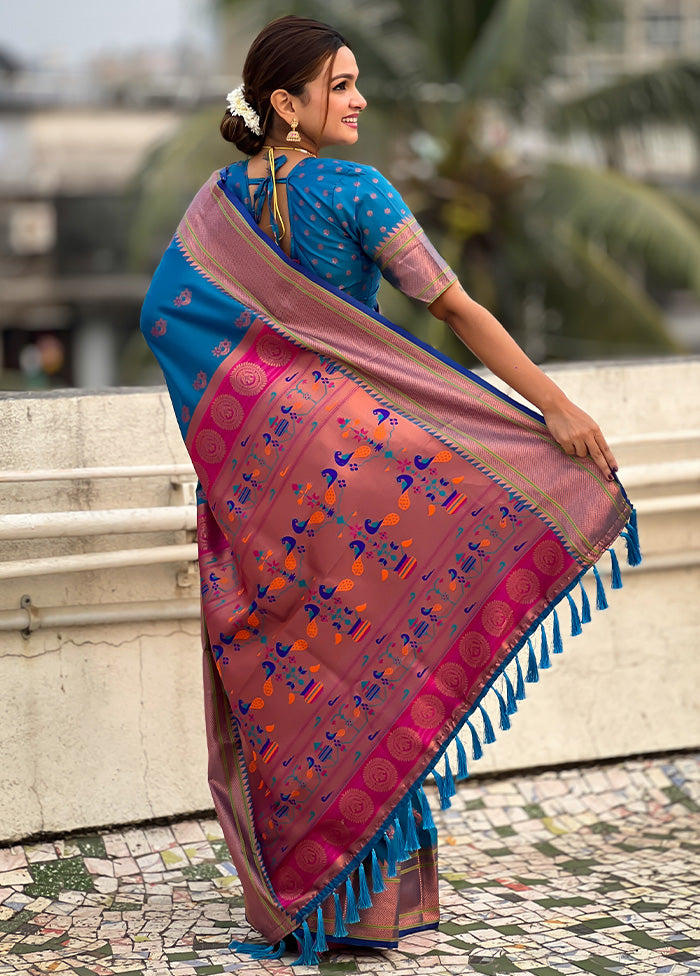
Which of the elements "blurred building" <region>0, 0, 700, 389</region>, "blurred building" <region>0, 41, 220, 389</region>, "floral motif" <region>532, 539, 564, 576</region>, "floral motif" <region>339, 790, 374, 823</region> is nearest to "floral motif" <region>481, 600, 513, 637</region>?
"floral motif" <region>532, 539, 564, 576</region>

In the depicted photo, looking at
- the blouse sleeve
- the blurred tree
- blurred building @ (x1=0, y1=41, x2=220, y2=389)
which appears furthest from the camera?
blurred building @ (x1=0, y1=41, x2=220, y2=389)

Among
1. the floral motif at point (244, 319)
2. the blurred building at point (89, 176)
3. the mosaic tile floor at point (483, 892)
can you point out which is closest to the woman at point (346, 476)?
the floral motif at point (244, 319)

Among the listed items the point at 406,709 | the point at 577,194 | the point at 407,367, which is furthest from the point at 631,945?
the point at 577,194

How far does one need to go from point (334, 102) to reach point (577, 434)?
802mm

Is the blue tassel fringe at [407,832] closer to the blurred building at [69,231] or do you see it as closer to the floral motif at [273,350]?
the floral motif at [273,350]

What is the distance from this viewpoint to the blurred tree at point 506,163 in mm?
14078

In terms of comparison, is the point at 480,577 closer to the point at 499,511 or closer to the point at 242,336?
the point at 499,511

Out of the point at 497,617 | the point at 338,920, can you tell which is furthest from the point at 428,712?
the point at 338,920

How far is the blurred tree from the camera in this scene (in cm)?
1408

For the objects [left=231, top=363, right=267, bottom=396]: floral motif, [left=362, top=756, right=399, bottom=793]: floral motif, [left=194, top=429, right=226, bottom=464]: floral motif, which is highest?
[left=231, top=363, right=267, bottom=396]: floral motif

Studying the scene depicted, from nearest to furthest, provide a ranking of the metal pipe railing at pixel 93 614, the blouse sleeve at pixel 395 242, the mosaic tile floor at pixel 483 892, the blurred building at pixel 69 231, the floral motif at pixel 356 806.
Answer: the blouse sleeve at pixel 395 242
the floral motif at pixel 356 806
the mosaic tile floor at pixel 483 892
the metal pipe railing at pixel 93 614
the blurred building at pixel 69 231

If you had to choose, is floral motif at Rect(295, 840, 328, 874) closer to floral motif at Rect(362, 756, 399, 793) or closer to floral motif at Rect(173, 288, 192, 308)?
floral motif at Rect(362, 756, 399, 793)

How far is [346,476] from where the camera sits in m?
2.77

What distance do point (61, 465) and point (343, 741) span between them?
1106mm
